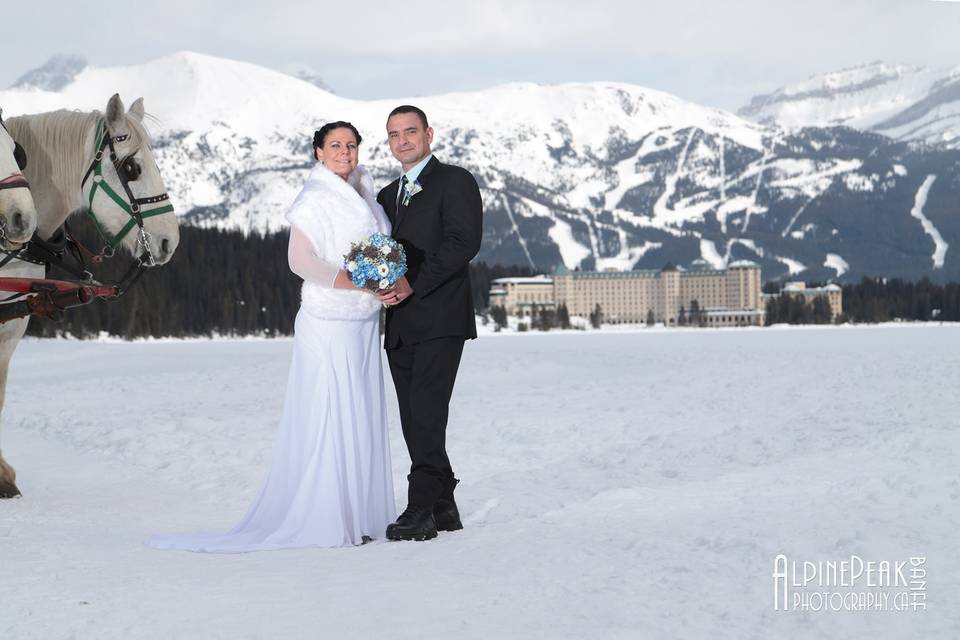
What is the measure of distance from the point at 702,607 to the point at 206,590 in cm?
298

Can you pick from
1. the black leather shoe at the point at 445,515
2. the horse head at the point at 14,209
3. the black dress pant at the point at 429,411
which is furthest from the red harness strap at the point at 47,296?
the black leather shoe at the point at 445,515

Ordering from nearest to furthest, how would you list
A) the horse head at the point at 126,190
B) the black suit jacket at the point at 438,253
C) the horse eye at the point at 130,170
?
the black suit jacket at the point at 438,253
the horse head at the point at 126,190
the horse eye at the point at 130,170

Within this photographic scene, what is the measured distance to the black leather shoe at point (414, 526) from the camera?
26.8 feet

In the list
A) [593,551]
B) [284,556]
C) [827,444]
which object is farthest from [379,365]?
[827,444]

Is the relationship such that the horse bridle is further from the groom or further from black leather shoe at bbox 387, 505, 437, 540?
black leather shoe at bbox 387, 505, 437, 540

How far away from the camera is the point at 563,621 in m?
5.74

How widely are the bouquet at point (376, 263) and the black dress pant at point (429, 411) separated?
0.75 metres

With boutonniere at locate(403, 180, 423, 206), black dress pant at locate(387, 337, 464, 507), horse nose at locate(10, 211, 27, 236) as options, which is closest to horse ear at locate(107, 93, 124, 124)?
horse nose at locate(10, 211, 27, 236)

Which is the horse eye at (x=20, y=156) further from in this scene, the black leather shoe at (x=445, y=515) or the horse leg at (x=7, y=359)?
the black leather shoe at (x=445, y=515)

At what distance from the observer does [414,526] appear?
8195 millimetres

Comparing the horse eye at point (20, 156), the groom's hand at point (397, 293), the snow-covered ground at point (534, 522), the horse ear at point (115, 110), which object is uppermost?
the horse ear at point (115, 110)

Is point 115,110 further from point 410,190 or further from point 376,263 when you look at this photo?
point 376,263

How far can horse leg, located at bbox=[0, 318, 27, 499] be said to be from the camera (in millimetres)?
9094

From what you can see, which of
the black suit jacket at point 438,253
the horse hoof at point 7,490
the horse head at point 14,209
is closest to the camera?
the horse head at point 14,209
